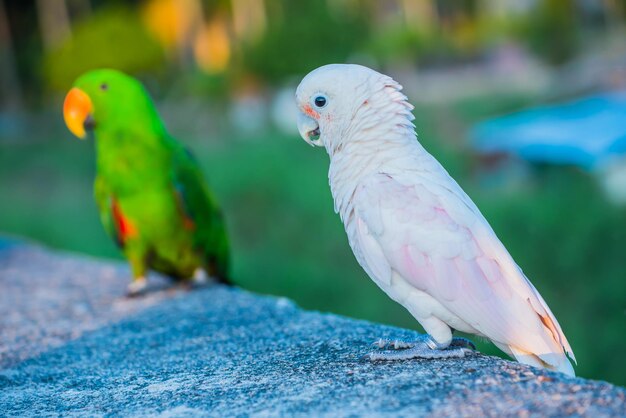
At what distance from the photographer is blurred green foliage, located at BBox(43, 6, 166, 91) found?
16609 mm

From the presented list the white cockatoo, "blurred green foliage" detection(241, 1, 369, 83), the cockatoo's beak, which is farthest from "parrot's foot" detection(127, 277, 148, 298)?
"blurred green foliage" detection(241, 1, 369, 83)

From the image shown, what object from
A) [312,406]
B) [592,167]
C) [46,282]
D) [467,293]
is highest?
[467,293]

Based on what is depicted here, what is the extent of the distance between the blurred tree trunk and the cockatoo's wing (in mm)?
19858

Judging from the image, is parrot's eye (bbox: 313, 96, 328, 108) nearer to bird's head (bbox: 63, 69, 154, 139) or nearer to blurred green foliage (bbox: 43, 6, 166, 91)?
bird's head (bbox: 63, 69, 154, 139)

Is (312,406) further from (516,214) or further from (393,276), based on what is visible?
(516,214)

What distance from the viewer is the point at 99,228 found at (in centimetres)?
1126

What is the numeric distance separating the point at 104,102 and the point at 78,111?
163mm

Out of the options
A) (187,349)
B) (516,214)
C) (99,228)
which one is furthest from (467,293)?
(99,228)

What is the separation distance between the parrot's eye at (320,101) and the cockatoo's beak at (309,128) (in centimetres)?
9

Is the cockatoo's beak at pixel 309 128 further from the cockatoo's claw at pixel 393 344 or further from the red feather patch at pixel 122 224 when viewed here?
the red feather patch at pixel 122 224

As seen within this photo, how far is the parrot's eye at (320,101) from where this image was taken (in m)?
2.41

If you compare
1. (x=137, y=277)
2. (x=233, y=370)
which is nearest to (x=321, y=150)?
(x=137, y=277)

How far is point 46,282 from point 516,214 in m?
6.52

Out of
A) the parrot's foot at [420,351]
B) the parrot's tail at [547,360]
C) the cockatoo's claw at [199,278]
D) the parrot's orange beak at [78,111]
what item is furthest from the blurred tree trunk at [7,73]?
the parrot's tail at [547,360]
